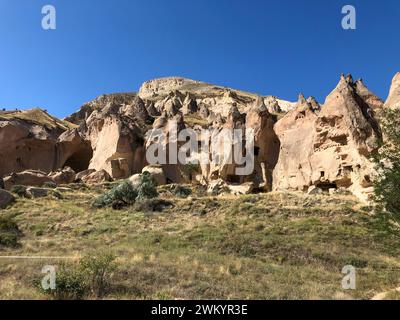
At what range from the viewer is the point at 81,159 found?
60.3 m

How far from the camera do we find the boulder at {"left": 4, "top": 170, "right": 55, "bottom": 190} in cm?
3923

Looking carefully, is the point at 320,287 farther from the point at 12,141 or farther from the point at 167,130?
the point at 12,141

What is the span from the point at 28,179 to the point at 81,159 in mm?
19786

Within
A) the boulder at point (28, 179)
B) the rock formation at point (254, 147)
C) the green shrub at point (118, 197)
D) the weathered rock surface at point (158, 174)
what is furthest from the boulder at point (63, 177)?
the green shrub at point (118, 197)

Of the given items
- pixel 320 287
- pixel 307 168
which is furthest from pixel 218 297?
pixel 307 168

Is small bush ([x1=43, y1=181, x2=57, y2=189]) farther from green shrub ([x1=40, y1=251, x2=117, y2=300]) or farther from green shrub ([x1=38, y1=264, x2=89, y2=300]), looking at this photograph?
green shrub ([x1=38, y1=264, x2=89, y2=300])

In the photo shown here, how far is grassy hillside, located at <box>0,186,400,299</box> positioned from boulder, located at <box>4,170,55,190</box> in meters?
10.0

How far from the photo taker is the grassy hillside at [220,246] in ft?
34.7

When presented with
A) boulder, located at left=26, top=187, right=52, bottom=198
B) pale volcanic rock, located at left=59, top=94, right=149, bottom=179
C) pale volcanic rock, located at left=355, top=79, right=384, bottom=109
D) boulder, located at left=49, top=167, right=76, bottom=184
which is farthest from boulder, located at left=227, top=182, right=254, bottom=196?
boulder, located at left=49, top=167, right=76, bottom=184

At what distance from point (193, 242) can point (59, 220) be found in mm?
11057

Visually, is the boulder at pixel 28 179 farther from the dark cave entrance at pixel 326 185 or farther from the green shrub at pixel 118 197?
the dark cave entrance at pixel 326 185

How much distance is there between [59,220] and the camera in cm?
2438
